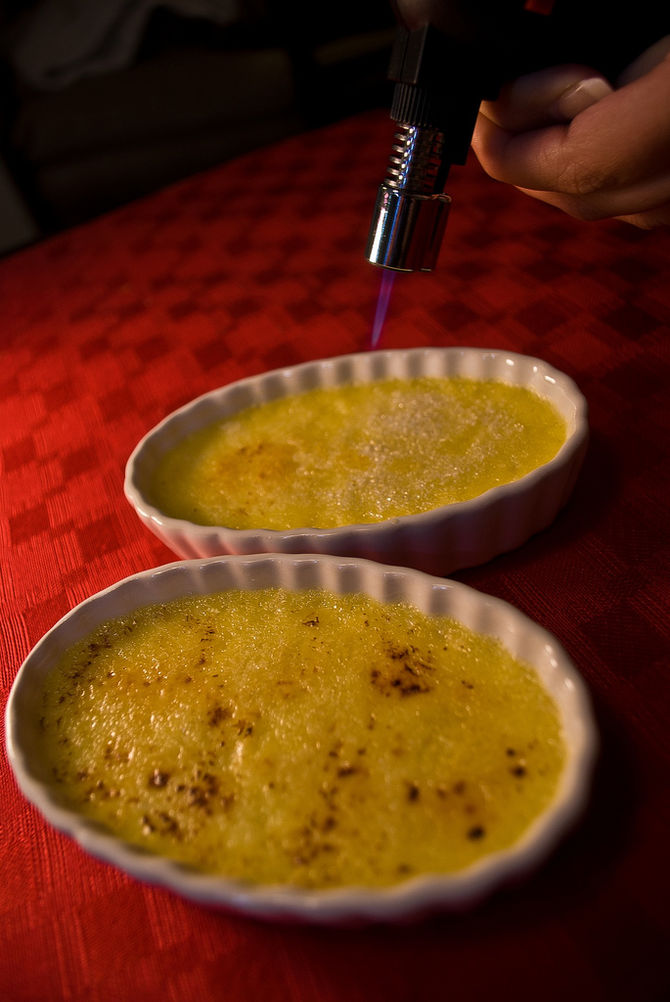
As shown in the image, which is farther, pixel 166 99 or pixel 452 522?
pixel 166 99

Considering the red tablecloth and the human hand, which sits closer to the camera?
the red tablecloth

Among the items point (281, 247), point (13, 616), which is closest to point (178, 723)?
point (13, 616)

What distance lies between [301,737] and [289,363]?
0.58 metres

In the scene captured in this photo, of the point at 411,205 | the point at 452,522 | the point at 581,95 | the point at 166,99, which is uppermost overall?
the point at 581,95

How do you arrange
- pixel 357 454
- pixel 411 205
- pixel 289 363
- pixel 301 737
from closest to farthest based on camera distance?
pixel 301 737 → pixel 411 205 → pixel 357 454 → pixel 289 363

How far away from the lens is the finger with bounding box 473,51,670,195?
0.51 m

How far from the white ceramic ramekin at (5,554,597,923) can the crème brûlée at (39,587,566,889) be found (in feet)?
0.04

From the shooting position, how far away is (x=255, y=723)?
0.52 m

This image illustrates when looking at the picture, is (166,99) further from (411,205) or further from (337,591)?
(337,591)

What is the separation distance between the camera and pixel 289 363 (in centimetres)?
97

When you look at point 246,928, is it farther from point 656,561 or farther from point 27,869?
point 656,561

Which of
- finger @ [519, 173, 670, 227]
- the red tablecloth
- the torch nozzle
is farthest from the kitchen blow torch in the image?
the red tablecloth

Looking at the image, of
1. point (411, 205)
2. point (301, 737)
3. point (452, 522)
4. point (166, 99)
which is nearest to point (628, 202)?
point (411, 205)

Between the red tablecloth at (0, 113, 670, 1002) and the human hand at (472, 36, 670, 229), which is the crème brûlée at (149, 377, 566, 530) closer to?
the red tablecloth at (0, 113, 670, 1002)
